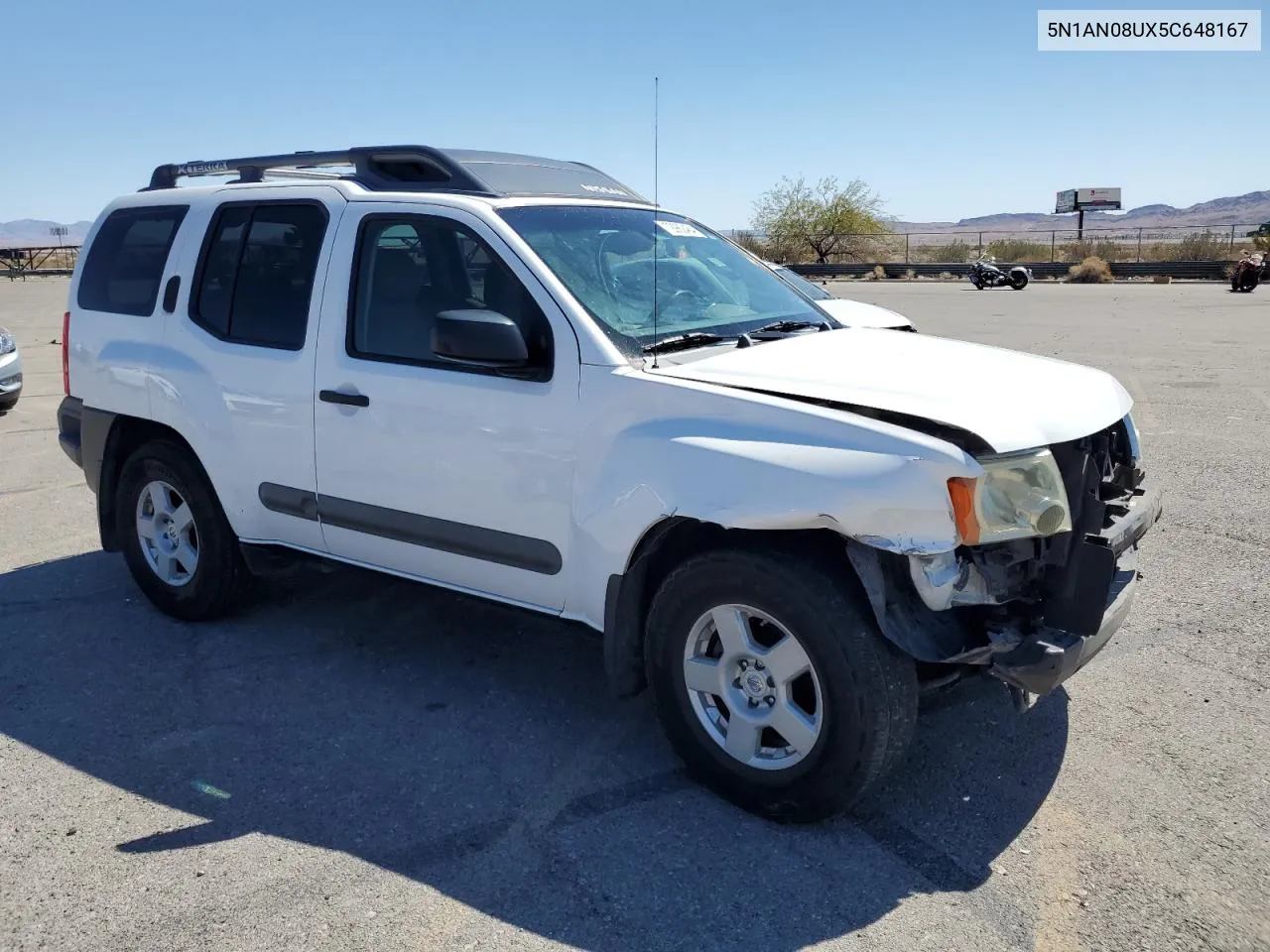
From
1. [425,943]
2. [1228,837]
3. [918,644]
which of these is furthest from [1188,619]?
[425,943]

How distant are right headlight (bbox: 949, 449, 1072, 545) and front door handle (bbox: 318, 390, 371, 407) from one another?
231 centimetres

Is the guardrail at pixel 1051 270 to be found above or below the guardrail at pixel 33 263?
below

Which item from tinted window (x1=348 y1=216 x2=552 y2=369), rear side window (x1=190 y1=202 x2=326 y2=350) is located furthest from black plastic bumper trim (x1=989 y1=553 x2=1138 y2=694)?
rear side window (x1=190 y1=202 x2=326 y2=350)

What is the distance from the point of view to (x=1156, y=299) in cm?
2769

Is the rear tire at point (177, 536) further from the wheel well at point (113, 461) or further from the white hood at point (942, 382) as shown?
the white hood at point (942, 382)

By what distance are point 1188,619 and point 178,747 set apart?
4370 millimetres

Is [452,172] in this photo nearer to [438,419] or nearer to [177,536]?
[438,419]

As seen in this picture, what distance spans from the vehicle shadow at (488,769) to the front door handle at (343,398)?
79 cm

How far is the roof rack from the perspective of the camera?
443 centimetres

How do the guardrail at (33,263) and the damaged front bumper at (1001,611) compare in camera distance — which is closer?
the damaged front bumper at (1001,611)

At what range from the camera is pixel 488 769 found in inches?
151

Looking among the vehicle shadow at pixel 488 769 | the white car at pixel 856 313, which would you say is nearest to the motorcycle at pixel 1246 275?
the white car at pixel 856 313

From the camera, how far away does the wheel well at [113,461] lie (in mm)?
5352

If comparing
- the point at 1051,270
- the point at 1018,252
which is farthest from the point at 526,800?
the point at 1018,252
